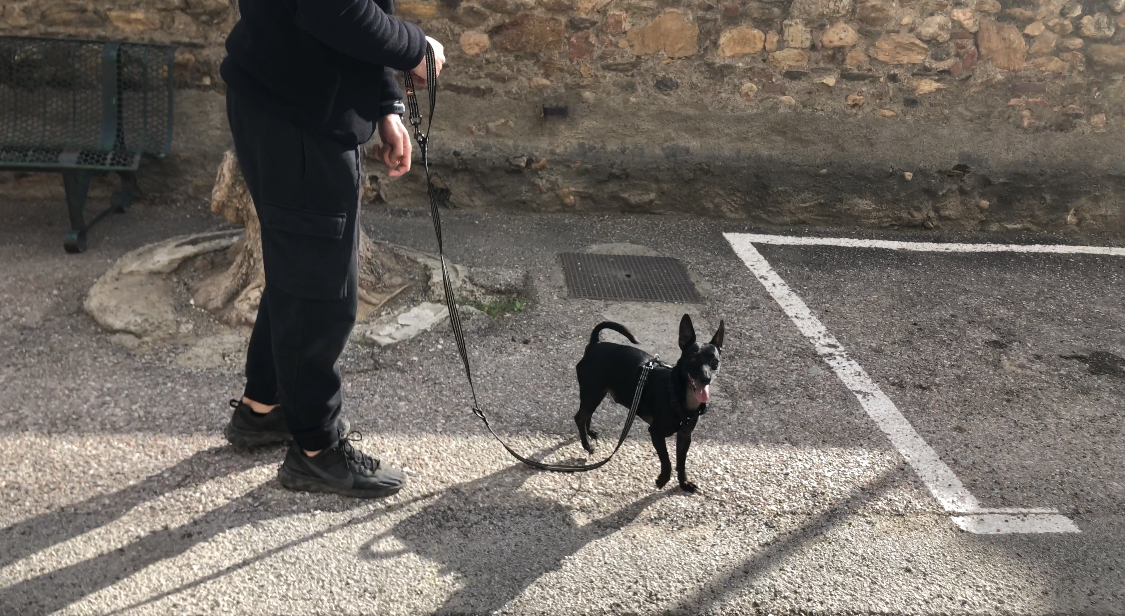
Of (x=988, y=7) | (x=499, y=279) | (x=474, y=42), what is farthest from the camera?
(x=988, y=7)

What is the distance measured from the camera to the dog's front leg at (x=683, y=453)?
3219 millimetres

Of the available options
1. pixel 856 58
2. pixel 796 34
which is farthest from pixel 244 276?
pixel 856 58

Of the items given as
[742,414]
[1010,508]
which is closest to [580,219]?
[742,414]

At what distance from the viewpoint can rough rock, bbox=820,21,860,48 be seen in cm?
573

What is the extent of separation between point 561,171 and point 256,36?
11.2 feet

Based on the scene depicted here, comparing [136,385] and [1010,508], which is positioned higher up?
[1010,508]

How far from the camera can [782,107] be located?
5.89 m

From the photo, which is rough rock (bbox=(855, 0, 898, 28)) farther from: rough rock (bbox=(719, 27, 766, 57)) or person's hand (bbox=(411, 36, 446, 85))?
person's hand (bbox=(411, 36, 446, 85))

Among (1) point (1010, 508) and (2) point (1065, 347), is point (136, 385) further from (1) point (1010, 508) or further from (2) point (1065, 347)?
(2) point (1065, 347)

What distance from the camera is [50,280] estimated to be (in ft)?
15.0

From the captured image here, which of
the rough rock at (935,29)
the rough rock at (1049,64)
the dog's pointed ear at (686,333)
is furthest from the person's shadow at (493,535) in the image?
the rough rock at (1049,64)

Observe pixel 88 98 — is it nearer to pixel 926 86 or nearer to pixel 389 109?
pixel 389 109

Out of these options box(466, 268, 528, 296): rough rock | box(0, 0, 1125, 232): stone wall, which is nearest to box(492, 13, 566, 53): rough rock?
box(0, 0, 1125, 232): stone wall

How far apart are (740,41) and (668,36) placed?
447 millimetres
